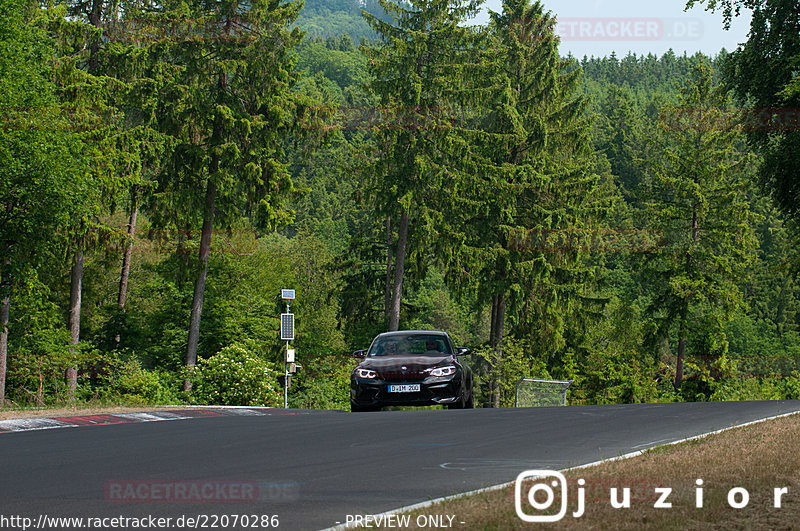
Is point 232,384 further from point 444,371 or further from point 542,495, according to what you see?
point 542,495

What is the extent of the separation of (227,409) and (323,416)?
149 inches

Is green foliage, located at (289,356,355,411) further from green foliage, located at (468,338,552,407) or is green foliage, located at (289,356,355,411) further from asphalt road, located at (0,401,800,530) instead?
asphalt road, located at (0,401,800,530)

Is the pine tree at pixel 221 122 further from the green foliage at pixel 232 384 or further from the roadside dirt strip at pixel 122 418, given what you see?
the roadside dirt strip at pixel 122 418

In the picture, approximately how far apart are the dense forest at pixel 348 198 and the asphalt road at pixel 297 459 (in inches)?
528

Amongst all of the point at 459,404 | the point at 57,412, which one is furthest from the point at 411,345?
the point at 57,412

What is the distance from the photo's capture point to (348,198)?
4947cm

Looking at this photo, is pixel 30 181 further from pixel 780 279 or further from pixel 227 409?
pixel 780 279

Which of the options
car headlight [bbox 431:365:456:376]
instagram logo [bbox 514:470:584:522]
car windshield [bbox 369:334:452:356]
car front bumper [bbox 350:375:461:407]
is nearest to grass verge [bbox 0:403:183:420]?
car front bumper [bbox 350:375:461:407]

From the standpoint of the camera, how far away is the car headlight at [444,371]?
61.8 feet

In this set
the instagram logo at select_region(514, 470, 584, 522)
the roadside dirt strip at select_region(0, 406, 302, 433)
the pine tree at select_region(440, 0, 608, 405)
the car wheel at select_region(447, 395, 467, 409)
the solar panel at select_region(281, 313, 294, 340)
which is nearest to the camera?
the instagram logo at select_region(514, 470, 584, 522)

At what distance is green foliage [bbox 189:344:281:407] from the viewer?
101 ft

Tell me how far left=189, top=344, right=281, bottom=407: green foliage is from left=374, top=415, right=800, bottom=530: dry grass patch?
2078 centimetres

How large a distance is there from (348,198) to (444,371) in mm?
31184

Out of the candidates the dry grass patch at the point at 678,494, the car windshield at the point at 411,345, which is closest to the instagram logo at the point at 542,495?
the dry grass patch at the point at 678,494
